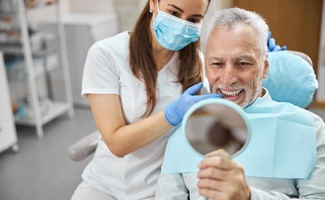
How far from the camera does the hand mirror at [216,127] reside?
0.70 m

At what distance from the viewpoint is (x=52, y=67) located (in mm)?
3508

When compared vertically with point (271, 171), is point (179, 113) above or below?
above

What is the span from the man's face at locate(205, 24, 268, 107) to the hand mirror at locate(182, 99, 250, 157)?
15.7 inches

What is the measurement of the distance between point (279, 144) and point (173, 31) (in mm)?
534

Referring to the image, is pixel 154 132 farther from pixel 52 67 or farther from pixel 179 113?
pixel 52 67

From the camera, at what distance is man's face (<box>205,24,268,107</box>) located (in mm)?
1107

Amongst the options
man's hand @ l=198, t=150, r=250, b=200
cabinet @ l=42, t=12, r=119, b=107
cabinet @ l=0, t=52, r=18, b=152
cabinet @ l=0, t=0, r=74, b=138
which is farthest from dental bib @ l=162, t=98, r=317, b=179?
cabinet @ l=42, t=12, r=119, b=107

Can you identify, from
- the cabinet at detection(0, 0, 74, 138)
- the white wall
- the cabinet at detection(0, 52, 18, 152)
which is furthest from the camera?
the white wall

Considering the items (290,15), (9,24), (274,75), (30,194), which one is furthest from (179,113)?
(290,15)

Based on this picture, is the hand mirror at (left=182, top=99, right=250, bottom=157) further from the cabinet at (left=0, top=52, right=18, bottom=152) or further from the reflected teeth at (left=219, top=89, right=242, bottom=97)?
the cabinet at (left=0, top=52, right=18, bottom=152)

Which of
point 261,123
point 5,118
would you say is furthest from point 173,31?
point 5,118

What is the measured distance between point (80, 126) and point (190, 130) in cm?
287

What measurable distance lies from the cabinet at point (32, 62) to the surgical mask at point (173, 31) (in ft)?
6.43

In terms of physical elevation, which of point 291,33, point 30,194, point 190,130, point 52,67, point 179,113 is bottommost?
point 30,194
